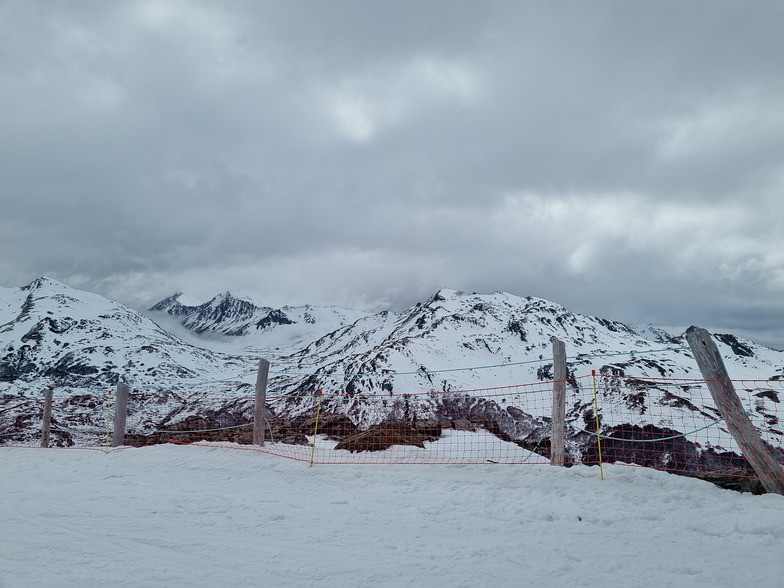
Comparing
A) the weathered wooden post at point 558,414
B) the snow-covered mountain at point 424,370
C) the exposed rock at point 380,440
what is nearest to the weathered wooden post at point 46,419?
the exposed rock at point 380,440

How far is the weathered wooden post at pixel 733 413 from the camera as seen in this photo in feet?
25.0

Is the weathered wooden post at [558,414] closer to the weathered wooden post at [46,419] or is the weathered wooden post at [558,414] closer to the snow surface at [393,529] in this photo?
the snow surface at [393,529]

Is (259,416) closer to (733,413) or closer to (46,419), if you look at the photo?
(46,419)

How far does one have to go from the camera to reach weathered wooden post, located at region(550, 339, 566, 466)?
9.83m

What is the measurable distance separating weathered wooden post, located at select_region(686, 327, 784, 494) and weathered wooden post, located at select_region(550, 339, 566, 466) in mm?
2520

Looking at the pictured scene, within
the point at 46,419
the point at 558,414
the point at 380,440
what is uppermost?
the point at 558,414

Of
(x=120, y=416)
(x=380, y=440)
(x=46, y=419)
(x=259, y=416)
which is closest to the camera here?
(x=259, y=416)

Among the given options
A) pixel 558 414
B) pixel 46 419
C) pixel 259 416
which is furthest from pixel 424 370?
pixel 558 414

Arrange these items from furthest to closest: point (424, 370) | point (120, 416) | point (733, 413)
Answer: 1. point (424, 370)
2. point (120, 416)
3. point (733, 413)

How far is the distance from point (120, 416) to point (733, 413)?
53.8ft

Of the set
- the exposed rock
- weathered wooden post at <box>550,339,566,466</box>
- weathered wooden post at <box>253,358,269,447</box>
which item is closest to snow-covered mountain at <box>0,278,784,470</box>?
the exposed rock

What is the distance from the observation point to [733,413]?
807cm

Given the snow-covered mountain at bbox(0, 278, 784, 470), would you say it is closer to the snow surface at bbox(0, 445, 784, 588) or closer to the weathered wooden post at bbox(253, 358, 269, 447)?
the weathered wooden post at bbox(253, 358, 269, 447)

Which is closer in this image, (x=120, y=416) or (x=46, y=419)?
(x=120, y=416)
